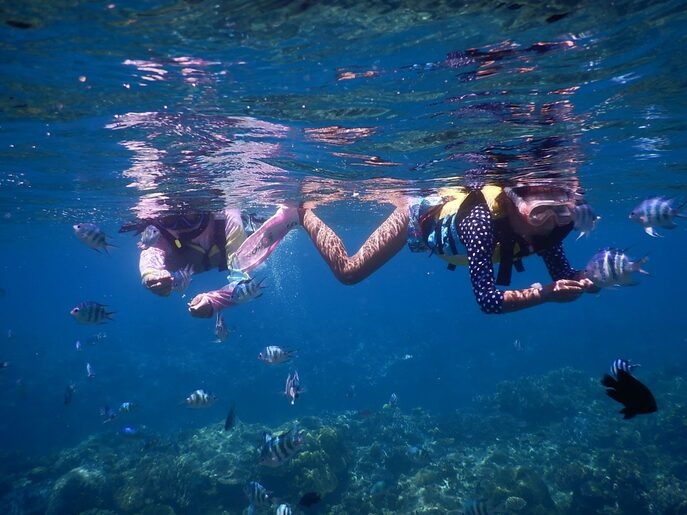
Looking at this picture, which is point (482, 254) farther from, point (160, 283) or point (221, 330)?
point (221, 330)

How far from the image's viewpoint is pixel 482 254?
17.3 feet

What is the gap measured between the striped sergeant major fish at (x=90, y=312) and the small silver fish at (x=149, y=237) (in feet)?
10.3

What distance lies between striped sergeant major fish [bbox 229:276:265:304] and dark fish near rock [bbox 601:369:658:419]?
181 inches

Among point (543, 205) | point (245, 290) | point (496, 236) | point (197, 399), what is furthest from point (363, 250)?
point (197, 399)

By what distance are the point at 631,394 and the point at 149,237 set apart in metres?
6.55

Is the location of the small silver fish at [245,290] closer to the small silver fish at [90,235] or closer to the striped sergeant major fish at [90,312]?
the small silver fish at [90,235]

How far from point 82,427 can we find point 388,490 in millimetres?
29357

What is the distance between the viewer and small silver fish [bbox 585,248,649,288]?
185 inches

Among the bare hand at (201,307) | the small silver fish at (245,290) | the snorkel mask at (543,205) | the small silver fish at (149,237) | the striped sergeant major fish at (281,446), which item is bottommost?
the striped sergeant major fish at (281,446)

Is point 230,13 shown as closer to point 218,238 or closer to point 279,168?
point 218,238

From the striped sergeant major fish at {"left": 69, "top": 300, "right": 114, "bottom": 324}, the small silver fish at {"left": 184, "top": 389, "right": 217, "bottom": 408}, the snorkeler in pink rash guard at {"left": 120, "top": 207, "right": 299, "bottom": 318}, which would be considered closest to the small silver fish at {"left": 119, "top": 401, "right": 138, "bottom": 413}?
the small silver fish at {"left": 184, "top": 389, "right": 217, "bottom": 408}

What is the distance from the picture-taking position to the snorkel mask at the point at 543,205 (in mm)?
5484

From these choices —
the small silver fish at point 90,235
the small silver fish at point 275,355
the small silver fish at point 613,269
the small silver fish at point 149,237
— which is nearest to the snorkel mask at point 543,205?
the small silver fish at point 613,269

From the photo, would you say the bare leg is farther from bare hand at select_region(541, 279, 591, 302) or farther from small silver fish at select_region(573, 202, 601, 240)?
bare hand at select_region(541, 279, 591, 302)
